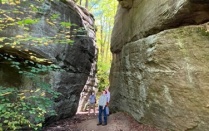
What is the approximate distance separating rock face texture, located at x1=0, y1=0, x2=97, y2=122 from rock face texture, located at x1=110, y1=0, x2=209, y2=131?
2885 millimetres

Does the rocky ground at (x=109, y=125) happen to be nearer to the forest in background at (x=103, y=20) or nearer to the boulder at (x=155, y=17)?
the boulder at (x=155, y=17)

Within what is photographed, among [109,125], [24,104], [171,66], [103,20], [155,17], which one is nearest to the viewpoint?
[24,104]

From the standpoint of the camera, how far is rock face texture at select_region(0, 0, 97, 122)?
9258 mm

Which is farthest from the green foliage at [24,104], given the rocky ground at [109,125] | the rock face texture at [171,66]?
the rock face texture at [171,66]

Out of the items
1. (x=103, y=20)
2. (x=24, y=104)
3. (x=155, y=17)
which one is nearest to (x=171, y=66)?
(x=155, y=17)

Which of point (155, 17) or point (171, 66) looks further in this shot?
point (155, 17)

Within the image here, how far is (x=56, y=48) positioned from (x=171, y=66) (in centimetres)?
631

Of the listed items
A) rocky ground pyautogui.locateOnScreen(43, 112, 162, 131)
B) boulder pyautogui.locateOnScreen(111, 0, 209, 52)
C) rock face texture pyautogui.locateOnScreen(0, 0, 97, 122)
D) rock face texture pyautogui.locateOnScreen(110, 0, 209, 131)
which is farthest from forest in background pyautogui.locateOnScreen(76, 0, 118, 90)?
rock face texture pyautogui.locateOnScreen(110, 0, 209, 131)

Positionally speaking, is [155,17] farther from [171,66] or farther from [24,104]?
[24,104]

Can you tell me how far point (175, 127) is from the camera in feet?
23.4

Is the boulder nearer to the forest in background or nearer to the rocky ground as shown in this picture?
the rocky ground

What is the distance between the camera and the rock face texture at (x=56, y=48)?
30.4 ft

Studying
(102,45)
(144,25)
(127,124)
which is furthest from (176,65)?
(102,45)

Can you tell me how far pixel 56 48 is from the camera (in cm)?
1114
